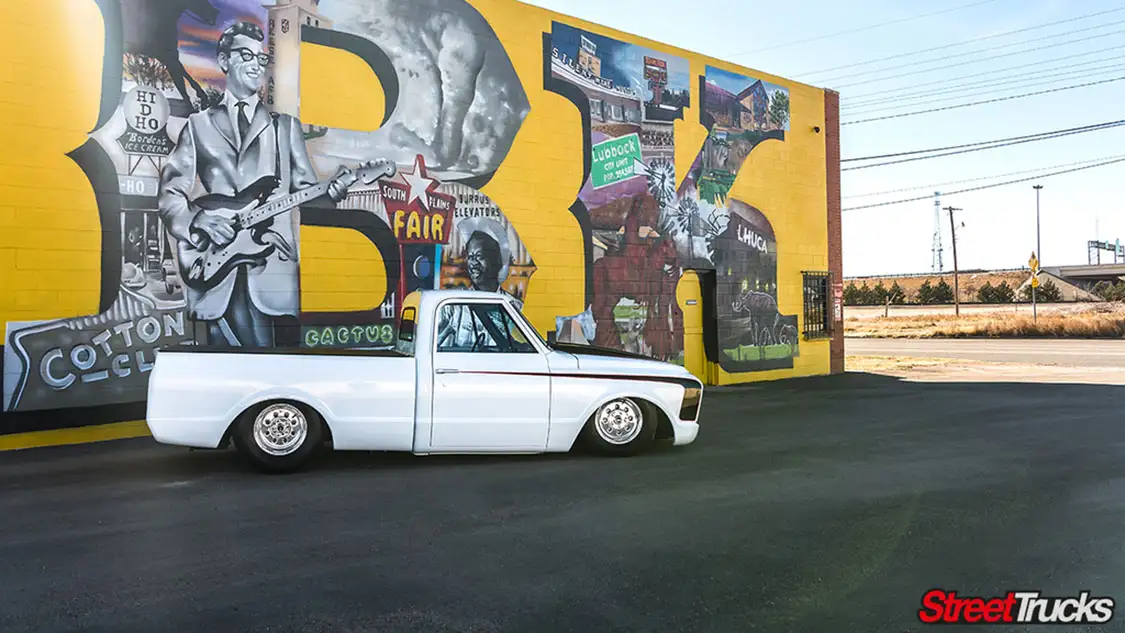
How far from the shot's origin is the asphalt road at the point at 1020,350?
83.1 feet

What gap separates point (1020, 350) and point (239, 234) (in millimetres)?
28236

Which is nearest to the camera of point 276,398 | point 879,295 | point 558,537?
point 558,537

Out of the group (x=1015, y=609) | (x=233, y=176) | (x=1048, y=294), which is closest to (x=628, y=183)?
(x=233, y=176)

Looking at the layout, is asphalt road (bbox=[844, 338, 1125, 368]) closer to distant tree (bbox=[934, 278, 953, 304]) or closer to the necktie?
the necktie

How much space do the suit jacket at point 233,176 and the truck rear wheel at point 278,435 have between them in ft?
13.4

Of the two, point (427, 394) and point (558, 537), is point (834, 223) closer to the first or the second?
point (427, 394)

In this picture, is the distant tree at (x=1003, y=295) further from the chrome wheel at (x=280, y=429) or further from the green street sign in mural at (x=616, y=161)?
the chrome wheel at (x=280, y=429)

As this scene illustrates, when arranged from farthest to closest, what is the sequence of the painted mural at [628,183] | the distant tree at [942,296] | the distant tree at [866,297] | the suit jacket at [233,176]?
the distant tree at [866,297] < the distant tree at [942,296] < the painted mural at [628,183] < the suit jacket at [233,176]

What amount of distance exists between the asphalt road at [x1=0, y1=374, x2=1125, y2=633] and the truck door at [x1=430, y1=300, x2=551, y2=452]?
381mm

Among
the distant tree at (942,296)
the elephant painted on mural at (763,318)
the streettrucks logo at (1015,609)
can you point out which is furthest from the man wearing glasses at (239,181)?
the distant tree at (942,296)

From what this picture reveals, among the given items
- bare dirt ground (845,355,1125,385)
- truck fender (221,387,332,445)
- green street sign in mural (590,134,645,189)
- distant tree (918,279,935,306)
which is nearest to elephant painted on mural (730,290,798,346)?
bare dirt ground (845,355,1125,385)

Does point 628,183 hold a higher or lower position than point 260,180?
higher

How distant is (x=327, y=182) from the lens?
481 inches

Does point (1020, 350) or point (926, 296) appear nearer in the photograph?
point (1020, 350)
